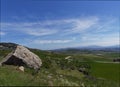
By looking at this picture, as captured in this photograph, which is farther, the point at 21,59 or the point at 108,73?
the point at 108,73

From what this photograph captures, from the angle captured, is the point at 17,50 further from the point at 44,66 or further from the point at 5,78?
the point at 5,78

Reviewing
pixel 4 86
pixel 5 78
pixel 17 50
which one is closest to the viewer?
pixel 4 86

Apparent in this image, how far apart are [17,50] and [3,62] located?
2554mm

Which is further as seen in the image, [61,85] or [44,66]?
[44,66]

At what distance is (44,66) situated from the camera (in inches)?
1432

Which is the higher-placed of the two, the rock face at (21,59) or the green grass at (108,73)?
the rock face at (21,59)

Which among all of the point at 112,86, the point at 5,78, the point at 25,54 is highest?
the point at 25,54

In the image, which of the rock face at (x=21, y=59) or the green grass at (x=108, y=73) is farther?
the green grass at (x=108, y=73)

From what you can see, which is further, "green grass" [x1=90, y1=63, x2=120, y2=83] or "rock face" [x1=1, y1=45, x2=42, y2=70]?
"green grass" [x1=90, y1=63, x2=120, y2=83]

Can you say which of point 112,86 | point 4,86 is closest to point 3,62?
point 4,86

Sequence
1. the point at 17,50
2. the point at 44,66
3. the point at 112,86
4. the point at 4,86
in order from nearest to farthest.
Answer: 1. the point at 4,86
2. the point at 112,86
3. the point at 17,50
4. the point at 44,66

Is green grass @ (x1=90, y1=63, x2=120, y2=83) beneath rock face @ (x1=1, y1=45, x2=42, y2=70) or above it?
beneath

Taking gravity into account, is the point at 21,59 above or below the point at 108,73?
above

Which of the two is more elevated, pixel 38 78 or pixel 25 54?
pixel 25 54
